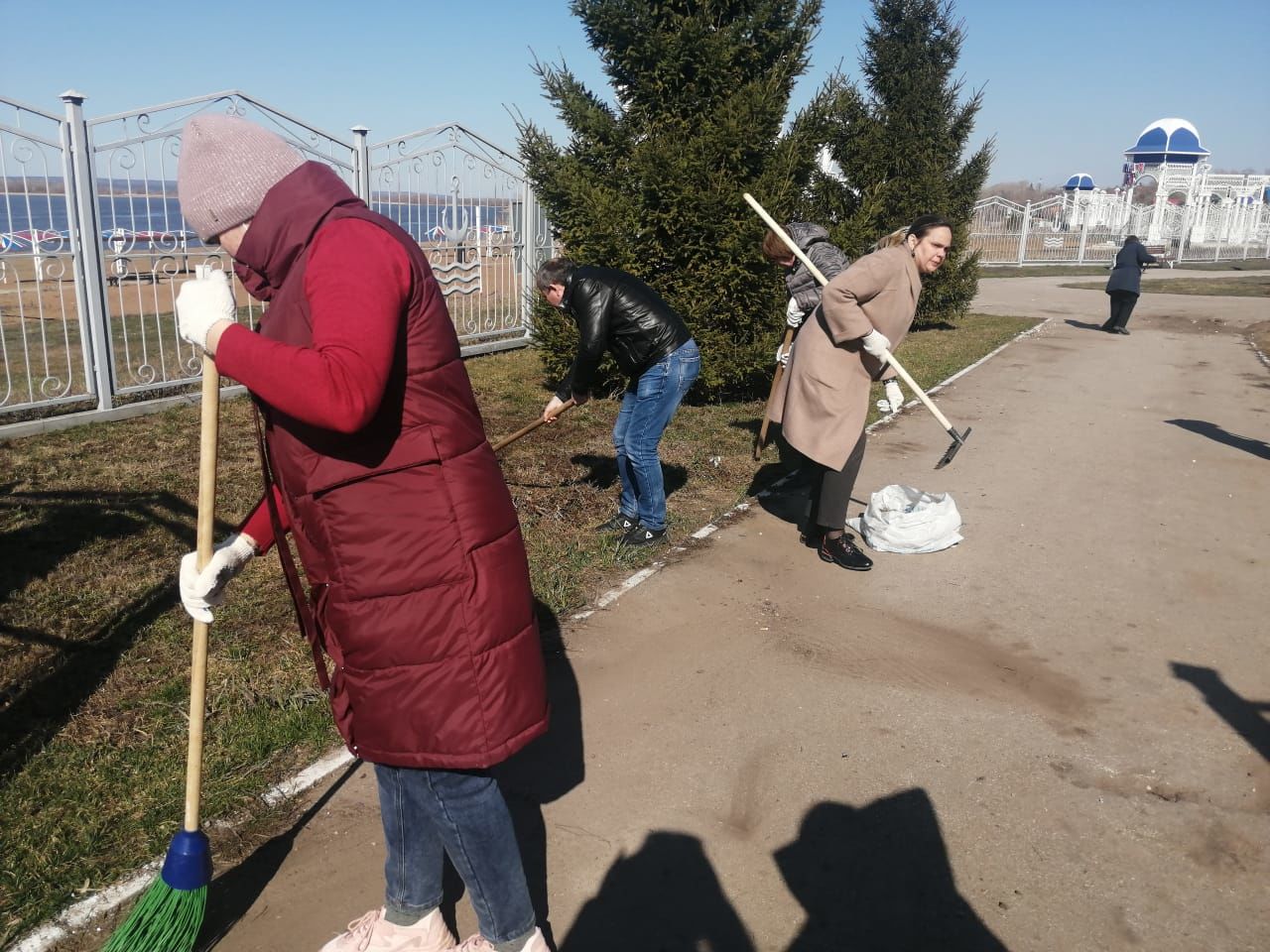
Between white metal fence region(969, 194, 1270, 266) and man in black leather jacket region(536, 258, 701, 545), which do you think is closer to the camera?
man in black leather jacket region(536, 258, 701, 545)

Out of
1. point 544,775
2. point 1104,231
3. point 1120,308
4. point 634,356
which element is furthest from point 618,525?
point 1104,231

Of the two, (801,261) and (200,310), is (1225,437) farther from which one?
(200,310)

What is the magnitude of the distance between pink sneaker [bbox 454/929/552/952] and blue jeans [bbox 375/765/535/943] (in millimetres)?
22

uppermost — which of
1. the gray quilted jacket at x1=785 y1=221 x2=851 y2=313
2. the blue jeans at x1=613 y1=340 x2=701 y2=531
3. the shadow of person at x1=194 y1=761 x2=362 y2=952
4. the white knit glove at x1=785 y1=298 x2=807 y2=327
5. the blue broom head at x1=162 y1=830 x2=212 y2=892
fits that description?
the gray quilted jacket at x1=785 y1=221 x2=851 y2=313

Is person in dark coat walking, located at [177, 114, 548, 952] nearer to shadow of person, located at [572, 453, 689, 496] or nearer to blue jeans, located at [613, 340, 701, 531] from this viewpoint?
blue jeans, located at [613, 340, 701, 531]

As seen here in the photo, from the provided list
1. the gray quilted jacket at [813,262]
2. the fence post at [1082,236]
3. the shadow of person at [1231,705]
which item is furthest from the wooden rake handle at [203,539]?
the fence post at [1082,236]

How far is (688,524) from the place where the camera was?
6113 mm

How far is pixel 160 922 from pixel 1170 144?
56.7 m

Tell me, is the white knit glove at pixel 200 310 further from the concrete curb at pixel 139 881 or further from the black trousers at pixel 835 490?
the black trousers at pixel 835 490

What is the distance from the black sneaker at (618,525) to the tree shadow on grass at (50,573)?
7.40 feet

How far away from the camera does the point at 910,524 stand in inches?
227

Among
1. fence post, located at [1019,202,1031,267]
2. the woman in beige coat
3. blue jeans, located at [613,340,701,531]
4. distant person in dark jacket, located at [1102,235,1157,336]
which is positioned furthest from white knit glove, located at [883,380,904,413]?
fence post, located at [1019,202,1031,267]

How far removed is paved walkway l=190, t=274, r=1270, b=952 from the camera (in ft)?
9.12

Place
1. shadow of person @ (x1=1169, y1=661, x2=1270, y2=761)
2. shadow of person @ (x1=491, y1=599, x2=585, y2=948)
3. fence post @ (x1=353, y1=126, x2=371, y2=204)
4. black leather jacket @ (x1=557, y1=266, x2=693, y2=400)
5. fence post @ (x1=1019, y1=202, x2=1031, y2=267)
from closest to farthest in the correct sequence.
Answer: shadow of person @ (x1=491, y1=599, x2=585, y2=948), shadow of person @ (x1=1169, y1=661, x2=1270, y2=761), black leather jacket @ (x1=557, y1=266, x2=693, y2=400), fence post @ (x1=353, y1=126, x2=371, y2=204), fence post @ (x1=1019, y1=202, x2=1031, y2=267)
